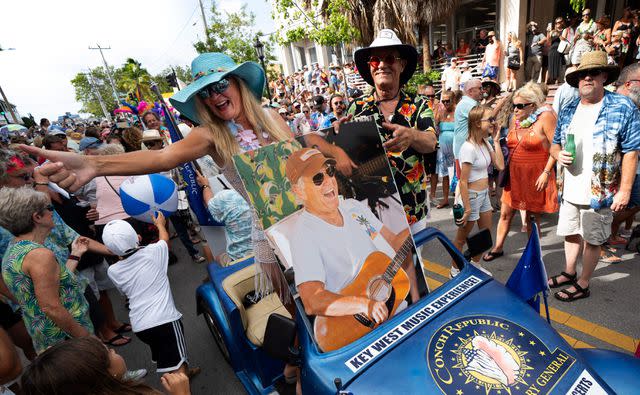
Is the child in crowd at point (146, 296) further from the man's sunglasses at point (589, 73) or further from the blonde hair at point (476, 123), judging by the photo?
the man's sunglasses at point (589, 73)

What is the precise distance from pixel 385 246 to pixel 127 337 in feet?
12.2

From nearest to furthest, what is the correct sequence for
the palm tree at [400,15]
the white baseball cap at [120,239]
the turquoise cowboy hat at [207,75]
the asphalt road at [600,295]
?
1. the turquoise cowboy hat at [207,75]
2. the white baseball cap at [120,239]
3. the asphalt road at [600,295]
4. the palm tree at [400,15]

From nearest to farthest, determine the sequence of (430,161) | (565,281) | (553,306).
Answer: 1. (430,161)
2. (553,306)
3. (565,281)

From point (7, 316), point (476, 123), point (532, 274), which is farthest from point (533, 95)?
point (7, 316)

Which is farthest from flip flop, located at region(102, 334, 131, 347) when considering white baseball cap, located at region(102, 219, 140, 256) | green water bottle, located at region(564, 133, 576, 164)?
green water bottle, located at region(564, 133, 576, 164)

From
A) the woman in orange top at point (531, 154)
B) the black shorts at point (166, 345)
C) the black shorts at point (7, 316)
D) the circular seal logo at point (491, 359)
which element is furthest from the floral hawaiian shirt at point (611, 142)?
the black shorts at point (7, 316)

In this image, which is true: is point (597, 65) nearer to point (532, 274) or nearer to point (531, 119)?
point (531, 119)

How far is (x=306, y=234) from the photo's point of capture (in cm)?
153

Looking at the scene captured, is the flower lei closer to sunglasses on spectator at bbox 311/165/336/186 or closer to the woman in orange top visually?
the woman in orange top

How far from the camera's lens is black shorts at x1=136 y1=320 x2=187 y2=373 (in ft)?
8.54

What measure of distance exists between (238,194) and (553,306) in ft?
10.9

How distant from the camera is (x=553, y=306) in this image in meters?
3.10

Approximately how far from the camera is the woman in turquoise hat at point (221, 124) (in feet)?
5.64

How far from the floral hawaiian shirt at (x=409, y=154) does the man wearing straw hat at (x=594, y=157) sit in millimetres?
1603
